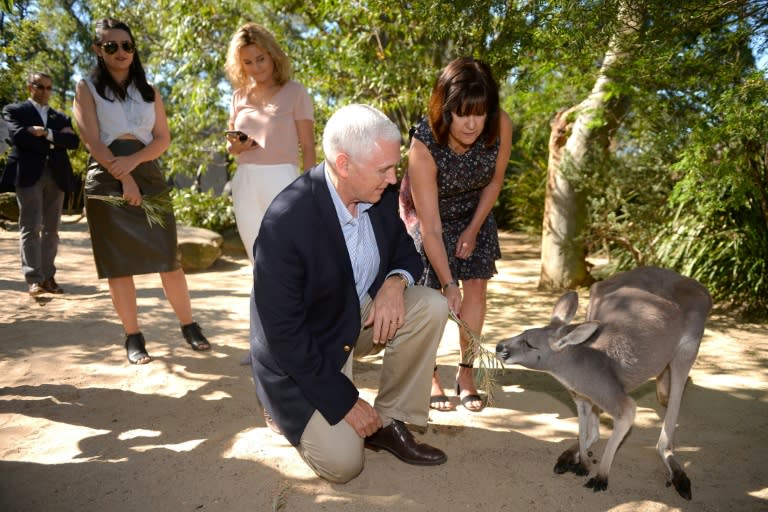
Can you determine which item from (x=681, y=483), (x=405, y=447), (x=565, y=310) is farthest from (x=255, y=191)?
(x=681, y=483)

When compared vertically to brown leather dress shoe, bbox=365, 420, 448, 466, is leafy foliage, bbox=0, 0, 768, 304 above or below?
above

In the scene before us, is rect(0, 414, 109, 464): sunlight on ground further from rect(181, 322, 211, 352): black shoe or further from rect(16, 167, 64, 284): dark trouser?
rect(16, 167, 64, 284): dark trouser

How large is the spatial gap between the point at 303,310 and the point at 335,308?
20cm

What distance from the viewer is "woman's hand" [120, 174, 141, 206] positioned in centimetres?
425

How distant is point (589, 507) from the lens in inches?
107

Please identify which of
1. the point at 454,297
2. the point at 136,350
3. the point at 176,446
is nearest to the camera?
the point at 176,446

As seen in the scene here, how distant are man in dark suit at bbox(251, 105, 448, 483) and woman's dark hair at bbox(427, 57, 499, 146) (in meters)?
0.75

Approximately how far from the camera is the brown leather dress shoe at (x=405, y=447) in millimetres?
3078

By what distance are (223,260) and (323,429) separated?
720 cm

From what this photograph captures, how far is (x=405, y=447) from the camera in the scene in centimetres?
311

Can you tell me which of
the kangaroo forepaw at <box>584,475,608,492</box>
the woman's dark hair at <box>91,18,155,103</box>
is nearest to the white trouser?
the woman's dark hair at <box>91,18,155,103</box>

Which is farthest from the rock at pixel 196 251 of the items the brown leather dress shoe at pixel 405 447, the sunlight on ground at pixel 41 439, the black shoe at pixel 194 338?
the brown leather dress shoe at pixel 405 447

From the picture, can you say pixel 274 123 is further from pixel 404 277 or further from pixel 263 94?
pixel 404 277

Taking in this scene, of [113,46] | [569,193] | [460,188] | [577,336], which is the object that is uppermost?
[113,46]
